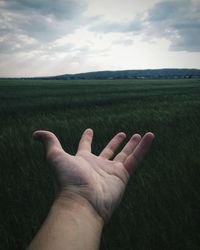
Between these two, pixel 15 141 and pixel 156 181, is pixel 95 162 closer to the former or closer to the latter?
pixel 156 181

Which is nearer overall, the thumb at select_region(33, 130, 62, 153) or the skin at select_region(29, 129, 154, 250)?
the skin at select_region(29, 129, 154, 250)

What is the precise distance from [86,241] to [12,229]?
4.71ft

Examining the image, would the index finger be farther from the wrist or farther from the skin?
the wrist

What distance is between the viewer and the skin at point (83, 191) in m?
1.18

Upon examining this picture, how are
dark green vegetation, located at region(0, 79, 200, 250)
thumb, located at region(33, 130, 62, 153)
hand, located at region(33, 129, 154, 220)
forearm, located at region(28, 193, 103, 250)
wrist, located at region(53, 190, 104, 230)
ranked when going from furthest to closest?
1. dark green vegetation, located at region(0, 79, 200, 250)
2. thumb, located at region(33, 130, 62, 153)
3. hand, located at region(33, 129, 154, 220)
4. wrist, located at region(53, 190, 104, 230)
5. forearm, located at region(28, 193, 103, 250)

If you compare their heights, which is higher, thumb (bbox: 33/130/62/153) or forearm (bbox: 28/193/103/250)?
thumb (bbox: 33/130/62/153)

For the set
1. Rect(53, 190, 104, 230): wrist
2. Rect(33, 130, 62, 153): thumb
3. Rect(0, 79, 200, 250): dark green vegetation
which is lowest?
Rect(0, 79, 200, 250): dark green vegetation

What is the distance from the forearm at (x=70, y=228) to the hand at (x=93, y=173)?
7cm

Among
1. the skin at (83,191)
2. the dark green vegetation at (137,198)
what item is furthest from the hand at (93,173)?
the dark green vegetation at (137,198)

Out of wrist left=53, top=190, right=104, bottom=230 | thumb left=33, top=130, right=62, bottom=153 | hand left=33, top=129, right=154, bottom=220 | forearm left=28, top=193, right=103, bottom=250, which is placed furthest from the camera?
thumb left=33, top=130, right=62, bottom=153

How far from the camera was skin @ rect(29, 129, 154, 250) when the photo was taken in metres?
1.18

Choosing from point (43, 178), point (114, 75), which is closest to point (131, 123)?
point (43, 178)

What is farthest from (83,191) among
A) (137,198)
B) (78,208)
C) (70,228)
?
(137,198)

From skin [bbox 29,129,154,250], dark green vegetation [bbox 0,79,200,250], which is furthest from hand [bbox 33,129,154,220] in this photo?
dark green vegetation [bbox 0,79,200,250]
